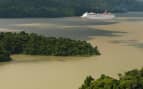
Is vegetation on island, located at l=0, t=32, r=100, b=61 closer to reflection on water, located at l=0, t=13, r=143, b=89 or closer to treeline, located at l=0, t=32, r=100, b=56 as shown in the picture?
treeline, located at l=0, t=32, r=100, b=56

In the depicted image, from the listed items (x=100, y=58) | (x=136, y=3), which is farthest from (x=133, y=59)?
(x=136, y=3)

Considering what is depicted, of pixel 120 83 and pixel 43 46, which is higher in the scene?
pixel 120 83

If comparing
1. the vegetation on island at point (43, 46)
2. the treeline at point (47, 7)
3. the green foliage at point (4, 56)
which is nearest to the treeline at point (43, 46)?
the vegetation on island at point (43, 46)

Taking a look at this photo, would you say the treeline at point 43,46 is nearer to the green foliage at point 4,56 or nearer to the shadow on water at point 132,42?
the green foliage at point 4,56

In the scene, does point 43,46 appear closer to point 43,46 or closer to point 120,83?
point 43,46

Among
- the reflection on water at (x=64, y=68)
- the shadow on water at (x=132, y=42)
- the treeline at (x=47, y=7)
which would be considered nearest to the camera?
the reflection on water at (x=64, y=68)

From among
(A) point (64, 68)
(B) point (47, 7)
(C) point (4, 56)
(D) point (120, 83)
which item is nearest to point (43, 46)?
(C) point (4, 56)

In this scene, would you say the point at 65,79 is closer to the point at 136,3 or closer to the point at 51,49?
the point at 51,49

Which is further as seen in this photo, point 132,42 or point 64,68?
point 132,42

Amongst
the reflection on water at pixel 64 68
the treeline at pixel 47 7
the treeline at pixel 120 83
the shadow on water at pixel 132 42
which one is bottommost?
the reflection on water at pixel 64 68
